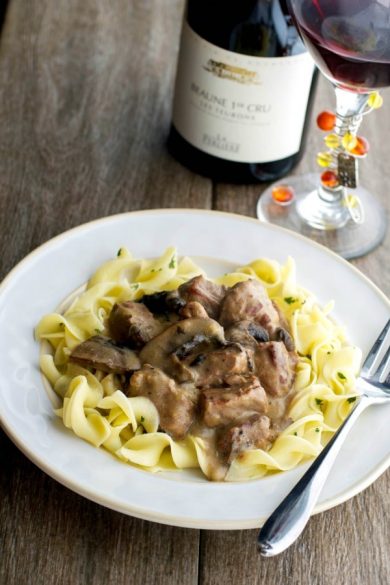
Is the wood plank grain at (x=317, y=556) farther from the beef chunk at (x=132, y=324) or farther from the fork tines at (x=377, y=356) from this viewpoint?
the beef chunk at (x=132, y=324)

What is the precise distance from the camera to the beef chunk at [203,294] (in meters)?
2.15

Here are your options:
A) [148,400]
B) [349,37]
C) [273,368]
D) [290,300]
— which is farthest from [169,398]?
[349,37]

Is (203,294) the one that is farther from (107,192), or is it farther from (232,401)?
(107,192)

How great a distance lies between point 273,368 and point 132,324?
33 centimetres

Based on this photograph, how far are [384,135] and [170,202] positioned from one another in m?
0.90

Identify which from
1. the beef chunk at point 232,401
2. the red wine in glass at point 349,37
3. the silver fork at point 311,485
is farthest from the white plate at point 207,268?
the red wine in glass at point 349,37

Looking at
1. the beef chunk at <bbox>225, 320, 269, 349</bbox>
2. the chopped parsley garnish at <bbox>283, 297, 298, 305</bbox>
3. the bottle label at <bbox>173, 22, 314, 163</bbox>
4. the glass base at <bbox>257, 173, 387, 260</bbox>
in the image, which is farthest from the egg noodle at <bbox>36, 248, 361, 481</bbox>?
the bottle label at <bbox>173, 22, 314, 163</bbox>

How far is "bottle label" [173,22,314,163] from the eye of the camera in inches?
106

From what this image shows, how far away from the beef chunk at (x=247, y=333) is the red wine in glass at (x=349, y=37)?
29.6 inches

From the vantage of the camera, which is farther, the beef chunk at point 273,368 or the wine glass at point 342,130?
the wine glass at point 342,130

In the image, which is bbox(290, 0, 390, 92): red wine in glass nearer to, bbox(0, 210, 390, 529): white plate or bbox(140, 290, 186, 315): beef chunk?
bbox(0, 210, 390, 529): white plate

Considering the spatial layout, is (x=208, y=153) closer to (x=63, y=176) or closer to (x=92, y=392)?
(x=63, y=176)

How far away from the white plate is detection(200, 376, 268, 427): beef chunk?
0.13 m

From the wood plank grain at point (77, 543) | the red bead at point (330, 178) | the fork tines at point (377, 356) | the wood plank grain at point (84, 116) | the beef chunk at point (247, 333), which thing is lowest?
the wood plank grain at point (84, 116)
